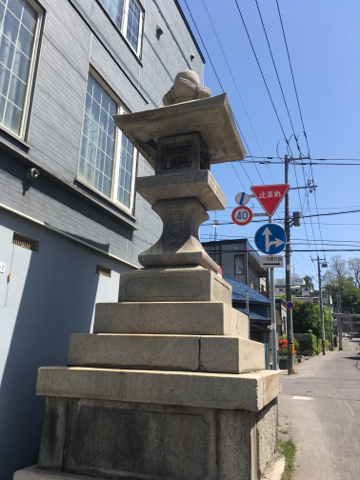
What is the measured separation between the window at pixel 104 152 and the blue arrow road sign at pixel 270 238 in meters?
2.72

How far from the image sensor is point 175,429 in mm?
3467

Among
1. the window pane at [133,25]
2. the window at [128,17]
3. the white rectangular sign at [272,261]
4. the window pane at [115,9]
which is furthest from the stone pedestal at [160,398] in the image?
the window pane at [133,25]

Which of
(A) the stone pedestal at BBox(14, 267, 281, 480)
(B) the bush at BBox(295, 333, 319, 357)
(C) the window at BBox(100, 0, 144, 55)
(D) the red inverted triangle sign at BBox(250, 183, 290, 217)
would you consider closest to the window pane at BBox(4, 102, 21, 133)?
(A) the stone pedestal at BBox(14, 267, 281, 480)

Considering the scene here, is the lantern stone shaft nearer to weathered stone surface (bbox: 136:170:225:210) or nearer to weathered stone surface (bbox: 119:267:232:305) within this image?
weathered stone surface (bbox: 136:170:225:210)

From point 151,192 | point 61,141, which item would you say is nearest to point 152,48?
point 61,141

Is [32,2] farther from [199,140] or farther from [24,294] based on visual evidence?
[24,294]

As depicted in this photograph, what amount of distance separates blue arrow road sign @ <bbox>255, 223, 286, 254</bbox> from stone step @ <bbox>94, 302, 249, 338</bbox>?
8.42 ft

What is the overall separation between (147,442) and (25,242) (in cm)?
285

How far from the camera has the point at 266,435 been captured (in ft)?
13.6

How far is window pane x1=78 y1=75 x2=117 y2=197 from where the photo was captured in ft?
21.2

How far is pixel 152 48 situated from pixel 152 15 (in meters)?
0.86

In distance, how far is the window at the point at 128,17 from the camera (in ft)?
25.8

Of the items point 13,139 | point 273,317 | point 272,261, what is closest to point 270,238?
point 272,261

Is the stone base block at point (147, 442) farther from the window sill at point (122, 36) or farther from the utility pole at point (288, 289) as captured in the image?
the utility pole at point (288, 289)
